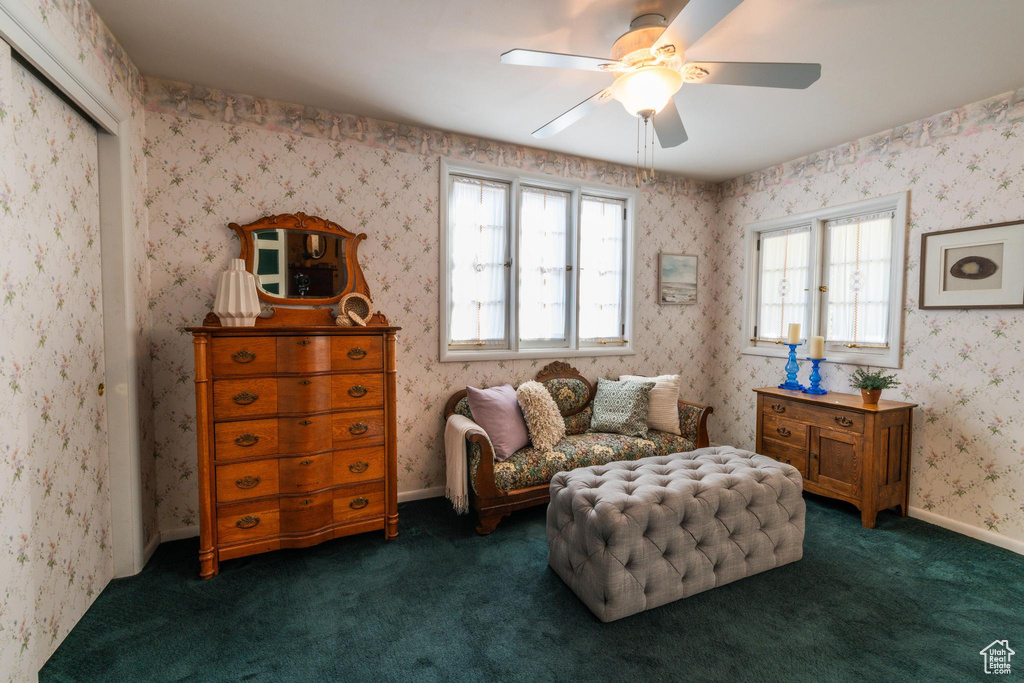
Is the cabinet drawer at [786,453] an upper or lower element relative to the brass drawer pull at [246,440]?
lower

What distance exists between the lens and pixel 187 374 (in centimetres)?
279

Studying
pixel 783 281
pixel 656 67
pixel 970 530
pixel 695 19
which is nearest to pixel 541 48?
pixel 656 67

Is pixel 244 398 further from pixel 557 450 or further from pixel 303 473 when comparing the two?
pixel 557 450

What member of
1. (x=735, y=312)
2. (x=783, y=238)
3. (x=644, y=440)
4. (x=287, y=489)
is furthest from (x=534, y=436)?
(x=783, y=238)

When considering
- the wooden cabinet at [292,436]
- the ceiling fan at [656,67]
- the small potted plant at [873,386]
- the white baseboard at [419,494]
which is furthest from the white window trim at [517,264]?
the small potted plant at [873,386]

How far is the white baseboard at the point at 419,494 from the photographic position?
3400mm

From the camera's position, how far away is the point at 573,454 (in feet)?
10.5

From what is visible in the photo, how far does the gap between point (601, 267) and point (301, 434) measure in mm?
2871

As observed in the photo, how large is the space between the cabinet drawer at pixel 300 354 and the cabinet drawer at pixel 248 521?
74 centimetres

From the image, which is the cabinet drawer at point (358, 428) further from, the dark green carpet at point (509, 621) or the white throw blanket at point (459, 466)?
the dark green carpet at point (509, 621)

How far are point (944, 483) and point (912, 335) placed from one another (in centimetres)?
100

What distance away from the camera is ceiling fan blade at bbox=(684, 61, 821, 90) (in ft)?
5.88

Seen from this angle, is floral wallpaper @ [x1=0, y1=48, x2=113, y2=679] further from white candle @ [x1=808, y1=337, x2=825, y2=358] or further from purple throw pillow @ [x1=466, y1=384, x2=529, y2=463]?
white candle @ [x1=808, y1=337, x2=825, y2=358]

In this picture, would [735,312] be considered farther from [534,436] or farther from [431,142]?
[431,142]
